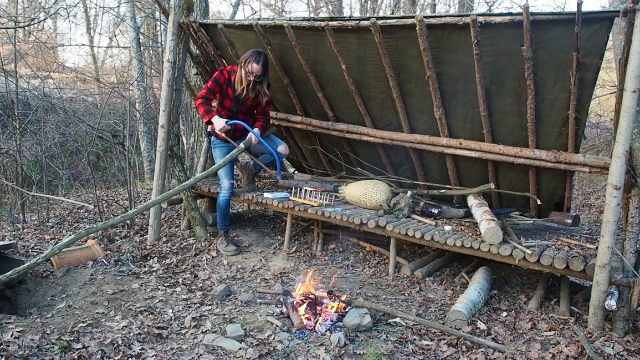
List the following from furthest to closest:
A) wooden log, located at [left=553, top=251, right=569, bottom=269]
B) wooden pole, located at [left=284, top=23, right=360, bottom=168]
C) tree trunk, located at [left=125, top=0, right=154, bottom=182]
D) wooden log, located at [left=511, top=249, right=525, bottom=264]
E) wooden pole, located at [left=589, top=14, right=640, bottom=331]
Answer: tree trunk, located at [left=125, top=0, right=154, bottom=182]
wooden pole, located at [left=284, top=23, right=360, bottom=168]
wooden log, located at [left=511, top=249, right=525, bottom=264]
wooden log, located at [left=553, top=251, right=569, bottom=269]
wooden pole, located at [left=589, top=14, right=640, bottom=331]

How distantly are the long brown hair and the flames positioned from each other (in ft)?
7.27

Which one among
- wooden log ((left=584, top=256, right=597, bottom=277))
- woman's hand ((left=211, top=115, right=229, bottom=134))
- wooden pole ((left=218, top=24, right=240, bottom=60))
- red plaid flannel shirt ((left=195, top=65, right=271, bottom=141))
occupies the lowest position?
wooden log ((left=584, top=256, right=597, bottom=277))

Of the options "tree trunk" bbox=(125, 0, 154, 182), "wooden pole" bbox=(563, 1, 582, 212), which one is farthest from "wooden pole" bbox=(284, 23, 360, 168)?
"tree trunk" bbox=(125, 0, 154, 182)

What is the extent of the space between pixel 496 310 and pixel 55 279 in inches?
165

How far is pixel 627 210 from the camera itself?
4000mm

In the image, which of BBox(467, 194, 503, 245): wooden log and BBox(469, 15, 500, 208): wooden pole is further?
BBox(467, 194, 503, 245): wooden log

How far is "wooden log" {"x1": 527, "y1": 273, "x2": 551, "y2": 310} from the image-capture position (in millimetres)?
4355

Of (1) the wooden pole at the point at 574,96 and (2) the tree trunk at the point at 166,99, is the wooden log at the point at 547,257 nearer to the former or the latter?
(1) the wooden pole at the point at 574,96

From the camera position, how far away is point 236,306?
417 centimetres

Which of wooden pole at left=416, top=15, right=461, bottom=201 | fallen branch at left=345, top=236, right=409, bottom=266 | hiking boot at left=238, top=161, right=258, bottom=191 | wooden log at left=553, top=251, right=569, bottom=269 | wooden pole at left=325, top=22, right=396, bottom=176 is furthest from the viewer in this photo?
hiking boot at left=238, top=161, right=258, bottom=191

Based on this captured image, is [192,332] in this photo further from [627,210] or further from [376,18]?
[627,210]

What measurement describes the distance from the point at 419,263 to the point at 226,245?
2.21 meters

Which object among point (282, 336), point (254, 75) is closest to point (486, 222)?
point (282, 336)

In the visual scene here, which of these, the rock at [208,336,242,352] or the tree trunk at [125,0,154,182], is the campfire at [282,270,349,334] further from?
the tree trunk at [125,0,154,182]
